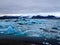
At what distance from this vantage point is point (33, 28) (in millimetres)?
2980

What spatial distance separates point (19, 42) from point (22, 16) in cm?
55

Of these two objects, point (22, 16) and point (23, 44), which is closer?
point (23, 44)

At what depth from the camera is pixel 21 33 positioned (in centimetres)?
299

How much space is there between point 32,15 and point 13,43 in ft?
2.27

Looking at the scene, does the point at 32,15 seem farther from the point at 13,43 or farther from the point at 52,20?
the point at 13,43

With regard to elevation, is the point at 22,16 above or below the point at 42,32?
above

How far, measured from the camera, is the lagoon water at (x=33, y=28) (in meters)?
2.86

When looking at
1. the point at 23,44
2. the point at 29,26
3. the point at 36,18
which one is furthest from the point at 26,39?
the point at 36,18

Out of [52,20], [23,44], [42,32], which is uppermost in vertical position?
[52,20]

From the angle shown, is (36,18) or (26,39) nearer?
(26,39)

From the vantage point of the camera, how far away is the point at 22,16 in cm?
309

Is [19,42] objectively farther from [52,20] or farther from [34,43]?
[52,20]

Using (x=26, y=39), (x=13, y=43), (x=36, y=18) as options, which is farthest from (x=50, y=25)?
(x=13, y=43)

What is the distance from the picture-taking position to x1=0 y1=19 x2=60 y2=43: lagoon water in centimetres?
286
